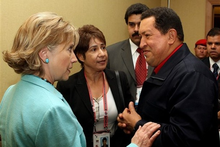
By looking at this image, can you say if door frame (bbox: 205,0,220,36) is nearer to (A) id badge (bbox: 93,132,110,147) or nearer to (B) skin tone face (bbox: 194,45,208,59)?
(B) skin tone face (bbox: 194,45,208,59)

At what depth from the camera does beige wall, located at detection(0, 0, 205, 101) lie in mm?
2211

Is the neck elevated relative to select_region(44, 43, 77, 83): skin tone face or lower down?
lower down

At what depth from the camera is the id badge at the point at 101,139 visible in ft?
6.45

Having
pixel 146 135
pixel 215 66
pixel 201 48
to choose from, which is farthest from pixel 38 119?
pixel 201 48

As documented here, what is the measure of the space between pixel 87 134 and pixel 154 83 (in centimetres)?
74

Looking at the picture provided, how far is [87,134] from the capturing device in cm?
198

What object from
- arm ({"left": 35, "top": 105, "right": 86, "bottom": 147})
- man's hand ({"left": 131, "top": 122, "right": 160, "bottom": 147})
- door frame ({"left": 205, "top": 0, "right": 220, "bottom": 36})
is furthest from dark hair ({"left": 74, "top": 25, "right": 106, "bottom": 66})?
door frame ({"left": 205, "top": 0, "right": 220, "bottom": 36})

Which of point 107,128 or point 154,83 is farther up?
point 154,83

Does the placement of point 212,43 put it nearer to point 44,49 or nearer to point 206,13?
point 206,13

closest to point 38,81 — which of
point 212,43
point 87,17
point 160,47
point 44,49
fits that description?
point 44,49

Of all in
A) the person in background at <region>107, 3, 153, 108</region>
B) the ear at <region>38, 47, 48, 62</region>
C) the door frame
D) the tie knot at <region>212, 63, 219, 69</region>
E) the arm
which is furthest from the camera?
the door frame

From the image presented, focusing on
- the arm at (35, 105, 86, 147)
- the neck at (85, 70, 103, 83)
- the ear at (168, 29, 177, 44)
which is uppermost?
the ear at (168, 29, 177, 44)

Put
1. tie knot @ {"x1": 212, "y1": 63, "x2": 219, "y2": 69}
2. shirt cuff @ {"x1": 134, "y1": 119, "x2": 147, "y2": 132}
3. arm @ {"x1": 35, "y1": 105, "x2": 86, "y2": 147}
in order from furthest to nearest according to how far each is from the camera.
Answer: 1. tie knot @ {"x1": 212, "y1": 63, "x2": 219, "y2": 69}
2. shirt cuff @ {"x1": 134, "y1": 119, "x2": 147, "y2": 132}
3. arm @ {"x1": 35, "y1": 105, "x2": 86, "y2": 147}

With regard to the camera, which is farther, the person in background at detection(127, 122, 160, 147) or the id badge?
the id badge
